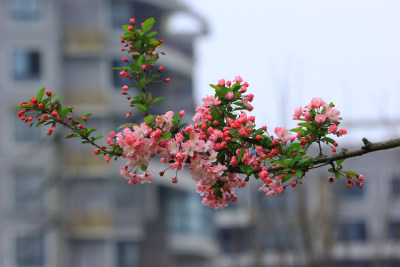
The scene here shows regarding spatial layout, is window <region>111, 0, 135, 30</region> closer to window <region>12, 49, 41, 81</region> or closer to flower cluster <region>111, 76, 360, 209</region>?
window <region>12, 49, 41, 81</region>

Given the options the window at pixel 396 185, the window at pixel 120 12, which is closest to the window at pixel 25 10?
the window at pixel 120 12

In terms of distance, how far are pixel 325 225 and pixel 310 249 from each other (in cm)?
200

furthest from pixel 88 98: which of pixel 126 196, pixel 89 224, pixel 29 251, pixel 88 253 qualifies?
pixel 29 251

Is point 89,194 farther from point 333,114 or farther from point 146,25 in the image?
point 333,114

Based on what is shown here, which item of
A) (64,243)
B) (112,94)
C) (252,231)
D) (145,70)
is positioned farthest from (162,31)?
(145,70)

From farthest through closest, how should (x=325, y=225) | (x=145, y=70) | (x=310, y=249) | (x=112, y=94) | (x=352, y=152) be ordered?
(x=112, y=94), (x=325, y=225), (x=310, y=249), (x=145, y=70), (x=352, y=152)

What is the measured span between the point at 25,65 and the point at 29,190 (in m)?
4.67

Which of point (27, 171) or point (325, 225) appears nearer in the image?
point (325, 225)

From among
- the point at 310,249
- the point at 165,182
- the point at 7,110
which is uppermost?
the point at 7,110

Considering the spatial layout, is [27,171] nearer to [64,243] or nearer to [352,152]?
[64,243]

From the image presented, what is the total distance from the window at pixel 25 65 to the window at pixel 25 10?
1.26 m

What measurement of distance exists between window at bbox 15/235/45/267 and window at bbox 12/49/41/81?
597 centimetres

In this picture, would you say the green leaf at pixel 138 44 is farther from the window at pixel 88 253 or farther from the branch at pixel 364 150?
the window at pixel 88 253

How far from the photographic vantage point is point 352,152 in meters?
4.36
